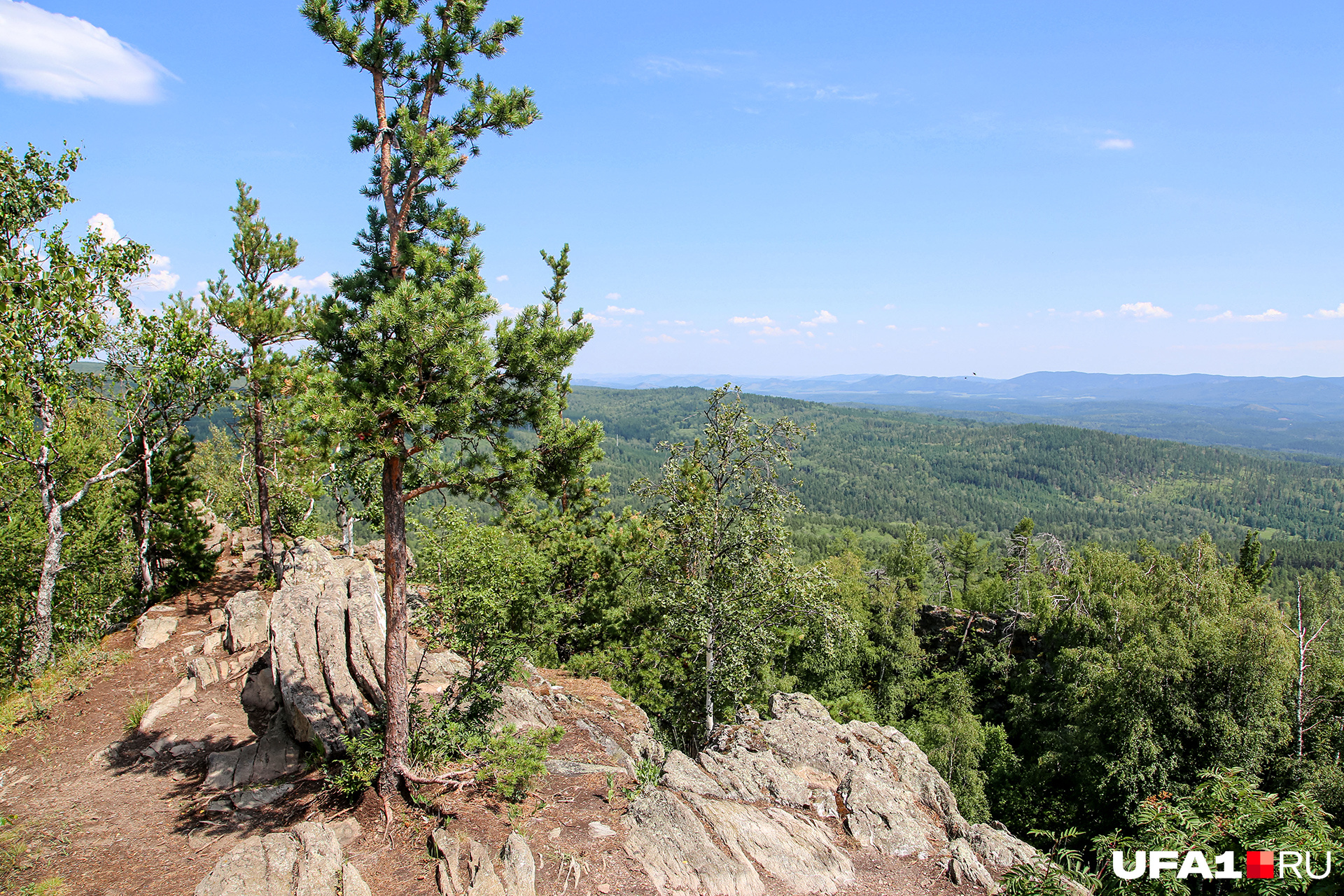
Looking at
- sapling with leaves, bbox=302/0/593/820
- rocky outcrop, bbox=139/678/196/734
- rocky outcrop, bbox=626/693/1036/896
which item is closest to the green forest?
sapling with leaves, bbox=302/0/593/820

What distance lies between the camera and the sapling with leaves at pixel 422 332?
8086 mm

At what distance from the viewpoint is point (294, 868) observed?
8008mm

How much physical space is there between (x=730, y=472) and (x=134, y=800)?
14.5m

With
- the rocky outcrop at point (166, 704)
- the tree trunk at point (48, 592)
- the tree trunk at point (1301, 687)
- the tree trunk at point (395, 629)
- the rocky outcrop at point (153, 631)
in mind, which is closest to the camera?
the tree trunk at point (395, 629)

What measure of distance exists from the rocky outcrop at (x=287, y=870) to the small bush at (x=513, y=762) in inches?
95.4

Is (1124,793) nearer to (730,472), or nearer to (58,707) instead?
(730,472)

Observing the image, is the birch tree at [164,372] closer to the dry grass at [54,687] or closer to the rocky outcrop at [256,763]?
the dry grass at [54,687]

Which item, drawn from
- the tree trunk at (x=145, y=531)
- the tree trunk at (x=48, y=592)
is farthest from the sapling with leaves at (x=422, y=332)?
the tree trunk at (x=145, y=531)

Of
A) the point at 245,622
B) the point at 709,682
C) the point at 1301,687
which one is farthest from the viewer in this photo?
the point at 1301,687

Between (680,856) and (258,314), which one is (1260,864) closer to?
(680,856)

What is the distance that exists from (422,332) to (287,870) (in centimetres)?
749

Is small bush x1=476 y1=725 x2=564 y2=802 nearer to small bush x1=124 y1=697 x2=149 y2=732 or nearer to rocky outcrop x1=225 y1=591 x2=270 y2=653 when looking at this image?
rocky outcrop x1=225 y1=591 x2=270 y2=653

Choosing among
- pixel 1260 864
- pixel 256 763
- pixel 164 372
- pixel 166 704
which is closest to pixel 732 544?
pixel 1260 864

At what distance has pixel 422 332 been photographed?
793 cm
